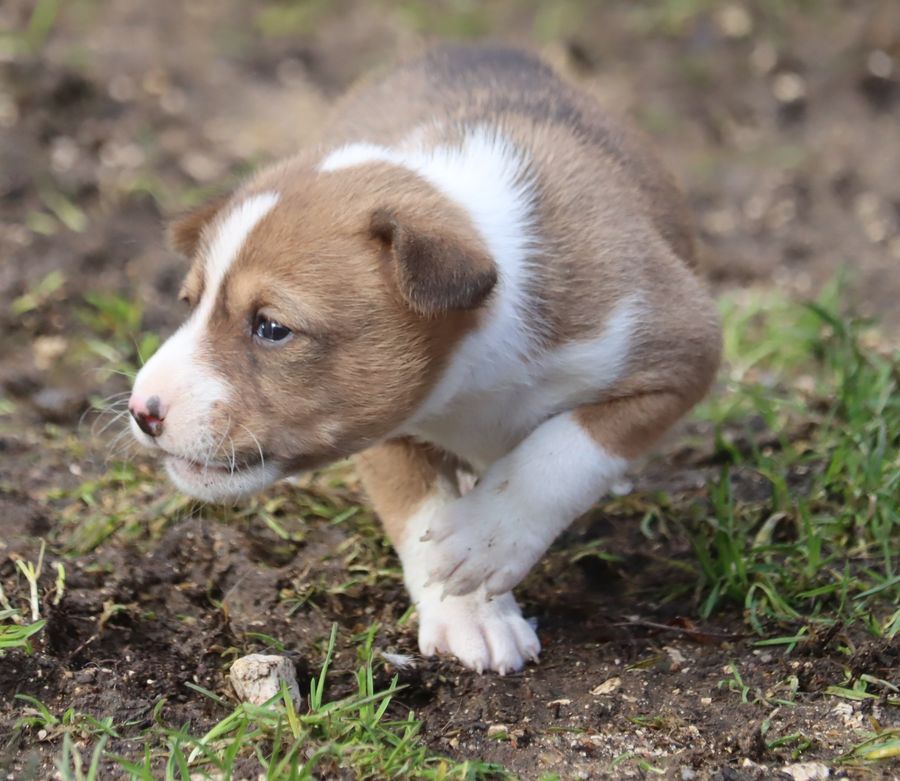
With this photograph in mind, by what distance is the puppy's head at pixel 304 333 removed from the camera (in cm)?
346

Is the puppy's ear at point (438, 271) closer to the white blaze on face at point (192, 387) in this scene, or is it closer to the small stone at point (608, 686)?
the white blaze on face at point (192, 387)

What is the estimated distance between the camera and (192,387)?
3.47 metres

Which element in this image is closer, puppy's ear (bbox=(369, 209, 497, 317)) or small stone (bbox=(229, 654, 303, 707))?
puppy's ear (bbox=(369, 209, 497, 317))

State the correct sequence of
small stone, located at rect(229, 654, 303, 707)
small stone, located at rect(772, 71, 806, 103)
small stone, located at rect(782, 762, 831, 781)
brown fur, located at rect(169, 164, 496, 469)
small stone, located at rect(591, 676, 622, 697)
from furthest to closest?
small stone, located at rect(772, 71, 806, 103) < small stone, located at rect(591, 676, 622, 697) < small stone, located at rect(229, 654, 303, 707) < brown fur, located at rect(169, 164, 496, 469) < small stone, located at rect(782, 762, 831, 781)

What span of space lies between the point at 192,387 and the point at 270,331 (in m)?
0.26

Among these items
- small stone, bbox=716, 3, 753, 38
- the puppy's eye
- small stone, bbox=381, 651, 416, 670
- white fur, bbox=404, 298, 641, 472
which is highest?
small stone, bbox=716, 3, 753, 38

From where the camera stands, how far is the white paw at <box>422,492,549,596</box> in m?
3.93

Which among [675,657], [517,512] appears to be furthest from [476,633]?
[675,657]

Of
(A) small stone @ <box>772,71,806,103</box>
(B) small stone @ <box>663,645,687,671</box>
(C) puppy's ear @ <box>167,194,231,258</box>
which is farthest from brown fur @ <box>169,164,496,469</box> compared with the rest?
(A) small stone @ <box>772,71,806,103</box>

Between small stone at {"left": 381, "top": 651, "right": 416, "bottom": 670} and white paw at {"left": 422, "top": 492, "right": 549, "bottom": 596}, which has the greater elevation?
white paw at {"left": 422, "top": 492, "right": 549, "bottom": 596}

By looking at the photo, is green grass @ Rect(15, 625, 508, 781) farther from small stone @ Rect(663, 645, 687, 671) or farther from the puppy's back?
the puppy's back

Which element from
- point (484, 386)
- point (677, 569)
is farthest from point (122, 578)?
point (677, 569)

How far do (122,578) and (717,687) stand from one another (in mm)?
1913

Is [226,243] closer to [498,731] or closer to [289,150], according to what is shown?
[498,731]
